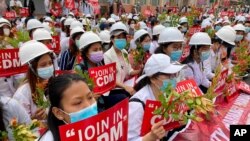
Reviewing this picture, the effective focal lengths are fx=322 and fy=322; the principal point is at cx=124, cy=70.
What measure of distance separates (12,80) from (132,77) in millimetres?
1847

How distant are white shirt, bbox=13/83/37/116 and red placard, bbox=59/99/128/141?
4.44ft

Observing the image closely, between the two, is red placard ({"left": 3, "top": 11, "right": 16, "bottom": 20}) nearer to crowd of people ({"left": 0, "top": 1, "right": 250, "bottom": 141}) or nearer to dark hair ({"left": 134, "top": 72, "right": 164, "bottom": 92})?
crowd of people ({"left": 0, "top": 1, "right": 250, "bottom": 141})

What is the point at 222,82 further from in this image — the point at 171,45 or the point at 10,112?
the point at 10,112

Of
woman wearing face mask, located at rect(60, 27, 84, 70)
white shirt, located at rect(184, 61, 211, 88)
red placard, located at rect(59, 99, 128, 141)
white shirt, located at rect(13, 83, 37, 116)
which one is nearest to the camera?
red placard, located at rect(59, 99, 128, 141)

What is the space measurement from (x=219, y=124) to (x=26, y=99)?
6.49 feet

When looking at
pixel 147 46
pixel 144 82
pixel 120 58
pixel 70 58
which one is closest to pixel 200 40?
pixel 120 58

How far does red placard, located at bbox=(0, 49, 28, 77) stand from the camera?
4.20 meters

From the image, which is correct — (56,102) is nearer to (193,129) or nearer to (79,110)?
(79,110)

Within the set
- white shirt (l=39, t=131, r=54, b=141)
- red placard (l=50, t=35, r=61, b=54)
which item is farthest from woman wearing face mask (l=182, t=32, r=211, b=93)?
white shirt (l=39, t=131, r=54, b=141)

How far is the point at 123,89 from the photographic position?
4.66m

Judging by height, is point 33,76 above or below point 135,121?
above

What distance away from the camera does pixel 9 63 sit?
169 inches

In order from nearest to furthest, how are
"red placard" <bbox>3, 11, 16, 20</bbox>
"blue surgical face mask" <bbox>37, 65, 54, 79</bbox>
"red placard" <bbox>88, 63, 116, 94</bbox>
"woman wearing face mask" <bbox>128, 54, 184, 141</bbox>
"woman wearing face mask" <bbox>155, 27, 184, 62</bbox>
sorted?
"woman wearing face mask" <bbox>128, 54, 184, 141</bbox> → "blue surgical face mask" <bbox>37, 65, 54, 79</bbox> → "red placard" <bbox>88, 63, 116, 94</bbox> → "woman wearing face mask" <bbox>155, 27, 184, 62</bbox> → "red placard" <bbox>3, 11, 16, 20</bbox>

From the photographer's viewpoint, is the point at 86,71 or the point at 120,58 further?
the point at 120,58
